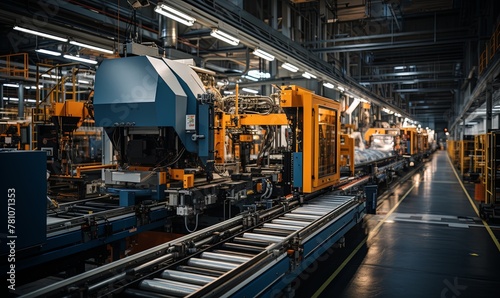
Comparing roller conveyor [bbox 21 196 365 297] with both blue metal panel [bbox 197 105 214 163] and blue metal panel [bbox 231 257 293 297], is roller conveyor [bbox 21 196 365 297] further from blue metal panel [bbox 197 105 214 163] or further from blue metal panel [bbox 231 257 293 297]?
blue metal panel [bbox 197 105 214 163]

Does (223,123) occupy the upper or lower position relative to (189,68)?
lower

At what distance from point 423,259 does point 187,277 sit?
15.4 feet

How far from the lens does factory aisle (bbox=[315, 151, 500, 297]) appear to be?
17.6ft

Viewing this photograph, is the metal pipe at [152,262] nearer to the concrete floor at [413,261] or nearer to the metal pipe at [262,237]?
the metal pipe at [262,237]

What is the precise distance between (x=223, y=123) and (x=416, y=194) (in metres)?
10.3

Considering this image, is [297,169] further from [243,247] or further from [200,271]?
[200,271]

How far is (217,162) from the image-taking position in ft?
23.7

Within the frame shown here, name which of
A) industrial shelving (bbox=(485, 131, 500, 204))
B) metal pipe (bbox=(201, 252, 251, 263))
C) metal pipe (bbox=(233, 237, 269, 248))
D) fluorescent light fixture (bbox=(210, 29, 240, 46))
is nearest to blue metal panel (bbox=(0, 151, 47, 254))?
metal pipe (bbox=(201, 252, 251, 263))

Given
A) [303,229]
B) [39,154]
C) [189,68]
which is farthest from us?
[189,68]

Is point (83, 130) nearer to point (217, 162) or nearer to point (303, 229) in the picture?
point (217, 162)

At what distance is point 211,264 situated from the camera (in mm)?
3891

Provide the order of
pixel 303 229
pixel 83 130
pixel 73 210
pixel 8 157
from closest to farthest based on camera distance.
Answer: pixel 8 157
pixel 303 229
pixel 73 210
pixel 83 130

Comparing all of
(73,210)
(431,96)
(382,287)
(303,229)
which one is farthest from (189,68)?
(431,96)

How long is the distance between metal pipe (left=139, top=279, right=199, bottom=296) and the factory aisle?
243 cm
